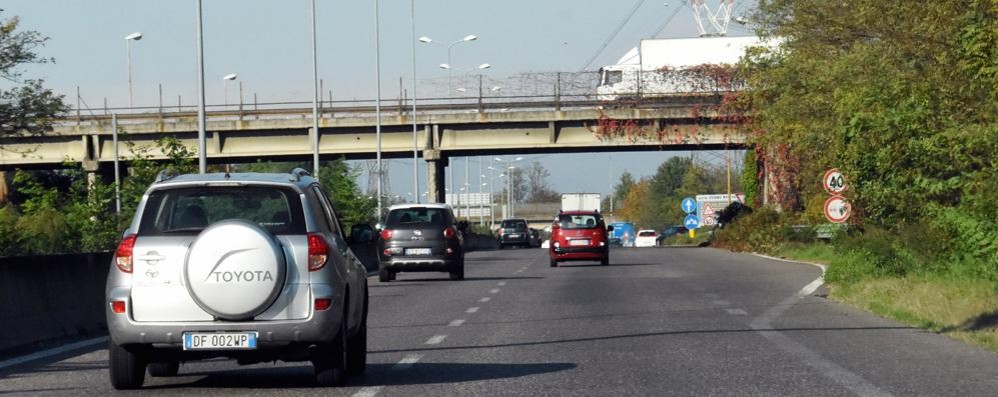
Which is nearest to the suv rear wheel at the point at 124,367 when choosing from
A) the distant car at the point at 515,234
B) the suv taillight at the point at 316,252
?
the suv taillight at the point at 316,252

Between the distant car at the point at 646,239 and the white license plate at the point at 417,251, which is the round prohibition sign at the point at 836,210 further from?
the distant car at the point at 646,239

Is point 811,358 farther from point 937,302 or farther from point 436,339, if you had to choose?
point 937,302

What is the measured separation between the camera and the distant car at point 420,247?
112 ft

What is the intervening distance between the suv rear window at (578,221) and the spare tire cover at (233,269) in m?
32.6

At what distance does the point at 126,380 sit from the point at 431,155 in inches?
2178

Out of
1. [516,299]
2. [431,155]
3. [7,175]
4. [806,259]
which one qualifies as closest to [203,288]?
[516,299]

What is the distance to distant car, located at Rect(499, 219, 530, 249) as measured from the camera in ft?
287

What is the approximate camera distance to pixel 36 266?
57.9ft

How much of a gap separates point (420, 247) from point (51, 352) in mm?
18173

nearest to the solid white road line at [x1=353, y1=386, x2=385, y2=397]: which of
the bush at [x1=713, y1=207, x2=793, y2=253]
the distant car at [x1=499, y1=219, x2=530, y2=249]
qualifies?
the bush at [x1=713, y1=207, x2=793, y2=253]

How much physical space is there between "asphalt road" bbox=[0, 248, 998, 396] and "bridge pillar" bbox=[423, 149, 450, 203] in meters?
41.3

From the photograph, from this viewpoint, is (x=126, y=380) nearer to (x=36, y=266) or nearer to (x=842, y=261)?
(x=36, y=266)

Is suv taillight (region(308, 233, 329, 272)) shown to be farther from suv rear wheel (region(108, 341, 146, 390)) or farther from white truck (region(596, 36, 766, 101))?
white truck (region(596, 36, 766, 101))

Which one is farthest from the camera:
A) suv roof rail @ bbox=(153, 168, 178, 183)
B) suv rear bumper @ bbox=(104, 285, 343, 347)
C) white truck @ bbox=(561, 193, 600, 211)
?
white truck @ bbox=(561, 193, 600, 211)
